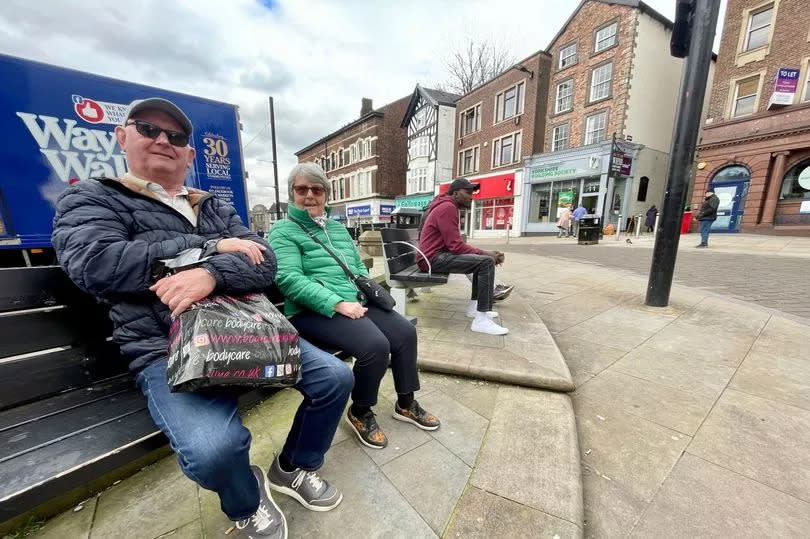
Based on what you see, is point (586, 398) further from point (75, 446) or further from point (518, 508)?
point (75, 446)

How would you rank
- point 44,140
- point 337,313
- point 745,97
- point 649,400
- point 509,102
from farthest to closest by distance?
point 509,102, point 745,97, point 44,140, point 649,400, point 337,313

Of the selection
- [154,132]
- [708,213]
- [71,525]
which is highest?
[154,132]

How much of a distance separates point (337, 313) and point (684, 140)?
13.8ft

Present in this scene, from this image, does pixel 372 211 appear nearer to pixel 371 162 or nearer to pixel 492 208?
pixel 371 162

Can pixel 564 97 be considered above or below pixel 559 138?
above

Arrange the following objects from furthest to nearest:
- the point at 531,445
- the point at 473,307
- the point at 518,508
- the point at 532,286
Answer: the point at 532,286, the point at 473,307, the point at 531,445, the point at 518,508

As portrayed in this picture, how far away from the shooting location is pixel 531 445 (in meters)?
1.66

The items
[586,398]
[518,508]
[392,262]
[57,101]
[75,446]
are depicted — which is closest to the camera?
[75,446]

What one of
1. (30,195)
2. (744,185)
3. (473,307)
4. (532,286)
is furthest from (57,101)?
(744,185)

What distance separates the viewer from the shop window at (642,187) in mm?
16656

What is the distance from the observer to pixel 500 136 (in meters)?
21.0

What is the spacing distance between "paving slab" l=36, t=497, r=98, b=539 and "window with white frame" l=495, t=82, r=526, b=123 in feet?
74.3

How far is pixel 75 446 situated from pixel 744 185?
2122 cm

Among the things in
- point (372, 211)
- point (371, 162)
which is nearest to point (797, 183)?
point (372, 211)
